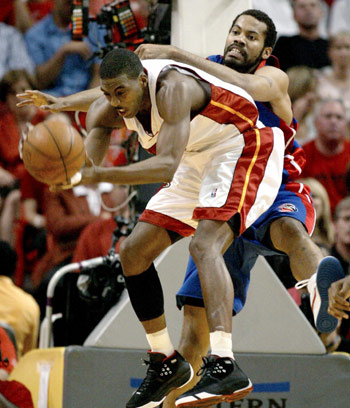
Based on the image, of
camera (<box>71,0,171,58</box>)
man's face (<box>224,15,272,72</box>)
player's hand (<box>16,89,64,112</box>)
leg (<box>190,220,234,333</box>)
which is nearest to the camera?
leg (<box>190,220,234,333</box>)

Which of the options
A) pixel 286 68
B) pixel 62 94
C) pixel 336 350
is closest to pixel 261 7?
pixel 286 68

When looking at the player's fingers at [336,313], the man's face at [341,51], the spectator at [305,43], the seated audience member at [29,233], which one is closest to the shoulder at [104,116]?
the player's fingers at [336,313]

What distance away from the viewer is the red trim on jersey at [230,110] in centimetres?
408

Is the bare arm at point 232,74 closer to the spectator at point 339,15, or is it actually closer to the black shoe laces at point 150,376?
the black shoe laces at point 150,376

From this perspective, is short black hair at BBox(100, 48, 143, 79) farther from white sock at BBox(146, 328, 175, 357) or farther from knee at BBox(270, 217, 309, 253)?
white sock at BBox(146, 328, 175, 357)

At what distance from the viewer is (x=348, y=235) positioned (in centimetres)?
693

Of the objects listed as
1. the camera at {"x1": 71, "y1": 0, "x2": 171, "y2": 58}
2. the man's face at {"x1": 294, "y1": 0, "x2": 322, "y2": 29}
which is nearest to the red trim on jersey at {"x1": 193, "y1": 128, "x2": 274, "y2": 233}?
the camera at {"x1": 71, "y1": 0, "x2": 171, "y2": 58}

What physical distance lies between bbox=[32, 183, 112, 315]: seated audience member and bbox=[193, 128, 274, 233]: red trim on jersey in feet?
11.0

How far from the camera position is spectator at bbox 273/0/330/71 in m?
8.74

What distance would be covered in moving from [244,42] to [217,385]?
1909mm

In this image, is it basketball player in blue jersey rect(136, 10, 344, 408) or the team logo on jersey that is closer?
basketball player in blue jersey rect(136, 10, 344, 408)

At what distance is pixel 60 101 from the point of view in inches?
175

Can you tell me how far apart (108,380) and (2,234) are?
9.52 feet

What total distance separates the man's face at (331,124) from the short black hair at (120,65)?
177 inches
